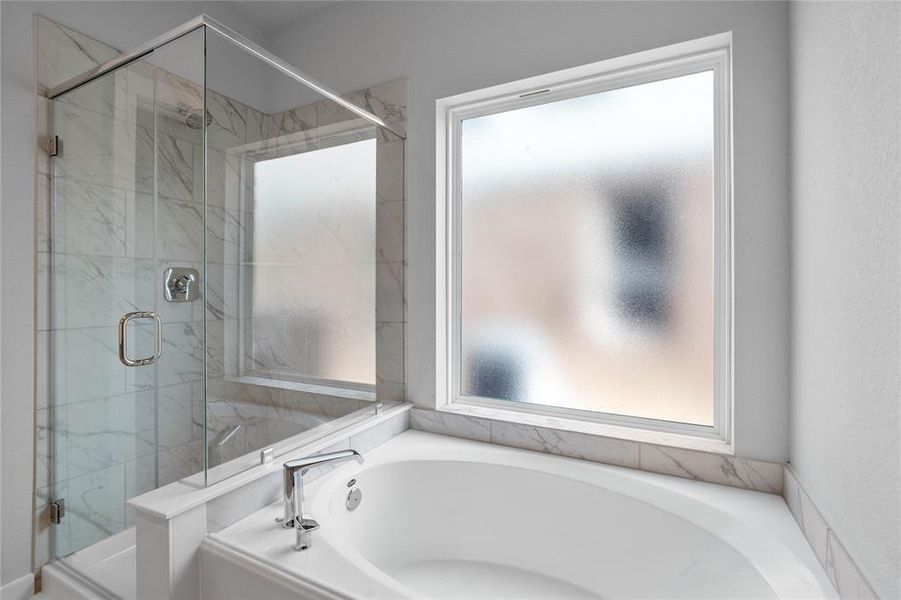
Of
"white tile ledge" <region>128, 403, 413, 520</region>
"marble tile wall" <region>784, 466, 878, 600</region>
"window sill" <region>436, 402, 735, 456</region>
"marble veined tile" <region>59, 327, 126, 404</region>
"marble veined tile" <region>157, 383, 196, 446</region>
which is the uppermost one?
"marble veined tile" <region>59, 327, 126, 404</region>

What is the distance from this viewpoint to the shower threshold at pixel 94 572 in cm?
136

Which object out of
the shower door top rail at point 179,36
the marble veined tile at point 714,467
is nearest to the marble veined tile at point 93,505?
the shower door top rail at point 179,36

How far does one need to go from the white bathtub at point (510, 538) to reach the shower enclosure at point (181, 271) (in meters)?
0.30

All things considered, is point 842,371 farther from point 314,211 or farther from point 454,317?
point 314,211

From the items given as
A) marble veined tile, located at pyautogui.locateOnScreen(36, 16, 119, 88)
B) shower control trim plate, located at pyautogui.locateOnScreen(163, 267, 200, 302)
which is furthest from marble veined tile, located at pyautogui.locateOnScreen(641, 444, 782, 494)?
marble veined tile, located at pyautogui.locateOnScreen(36, 16, 119, 88)

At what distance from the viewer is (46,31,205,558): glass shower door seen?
4.93 ft

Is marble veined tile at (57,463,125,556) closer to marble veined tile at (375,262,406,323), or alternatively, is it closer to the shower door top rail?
marble veined tile at (375,262,406,323)

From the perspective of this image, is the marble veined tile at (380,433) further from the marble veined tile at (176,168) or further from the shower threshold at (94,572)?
the marble veined tile at (176,168)

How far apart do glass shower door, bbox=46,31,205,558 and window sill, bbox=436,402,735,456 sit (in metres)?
1.15

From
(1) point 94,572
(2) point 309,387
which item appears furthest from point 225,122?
(1) point 94,572

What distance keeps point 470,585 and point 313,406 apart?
88 cm

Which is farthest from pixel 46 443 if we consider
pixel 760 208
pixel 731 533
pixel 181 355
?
pixel 760 208

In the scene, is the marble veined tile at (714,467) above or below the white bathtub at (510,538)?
above

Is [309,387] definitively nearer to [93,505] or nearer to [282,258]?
[282,258]
